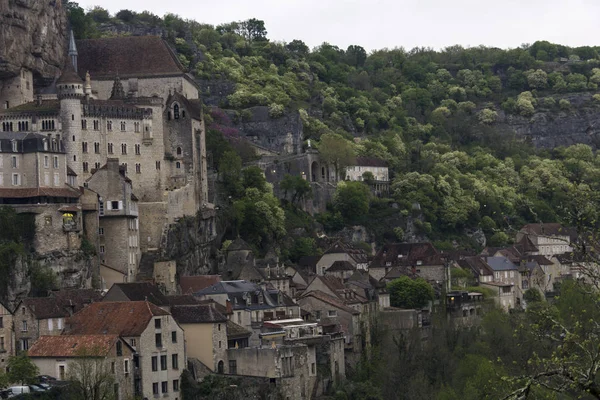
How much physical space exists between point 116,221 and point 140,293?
44.0 ft

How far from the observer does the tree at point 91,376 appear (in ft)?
198

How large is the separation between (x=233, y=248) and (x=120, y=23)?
210 ft

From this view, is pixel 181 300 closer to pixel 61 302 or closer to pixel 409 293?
pixel 61 302

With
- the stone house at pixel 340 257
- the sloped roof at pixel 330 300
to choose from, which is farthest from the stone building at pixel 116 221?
the stone house at pixel 340 257

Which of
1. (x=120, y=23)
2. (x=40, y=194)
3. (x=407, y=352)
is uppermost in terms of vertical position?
(x=120, y=23)

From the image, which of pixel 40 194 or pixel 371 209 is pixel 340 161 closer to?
pixel 371 209

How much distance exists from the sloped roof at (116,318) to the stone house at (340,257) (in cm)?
4162

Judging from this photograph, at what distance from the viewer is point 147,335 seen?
66062 mm

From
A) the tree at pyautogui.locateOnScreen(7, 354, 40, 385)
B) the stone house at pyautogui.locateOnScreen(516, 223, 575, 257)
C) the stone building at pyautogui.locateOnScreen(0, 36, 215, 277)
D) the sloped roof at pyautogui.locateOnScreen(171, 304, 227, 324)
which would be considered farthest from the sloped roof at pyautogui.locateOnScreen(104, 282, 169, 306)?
the stone house at pyautogui.locateOnScreen(516, 223, 575, 257)

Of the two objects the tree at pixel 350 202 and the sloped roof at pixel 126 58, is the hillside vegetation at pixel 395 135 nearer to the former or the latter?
the tree at pixel 350 202

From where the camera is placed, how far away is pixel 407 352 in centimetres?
8406

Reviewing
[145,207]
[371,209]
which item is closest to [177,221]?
[145,207]

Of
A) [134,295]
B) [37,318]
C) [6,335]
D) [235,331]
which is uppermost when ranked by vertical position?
[134,295]

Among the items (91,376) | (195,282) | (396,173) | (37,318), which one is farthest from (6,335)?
(396,173)
